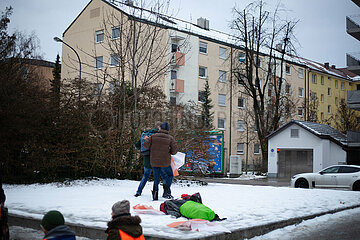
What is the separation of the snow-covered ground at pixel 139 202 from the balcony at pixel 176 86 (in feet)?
103

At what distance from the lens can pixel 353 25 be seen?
3925cm

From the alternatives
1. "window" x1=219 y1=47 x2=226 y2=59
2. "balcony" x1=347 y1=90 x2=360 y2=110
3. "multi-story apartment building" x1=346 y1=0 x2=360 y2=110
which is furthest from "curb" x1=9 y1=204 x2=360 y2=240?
"window" x1=219 y1=47 x2=226 y2=59

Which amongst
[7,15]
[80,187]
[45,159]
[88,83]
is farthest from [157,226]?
[7,15]

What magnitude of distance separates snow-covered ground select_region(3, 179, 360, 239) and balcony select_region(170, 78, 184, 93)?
31425 millimetres

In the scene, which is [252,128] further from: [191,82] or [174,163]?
[174,163]

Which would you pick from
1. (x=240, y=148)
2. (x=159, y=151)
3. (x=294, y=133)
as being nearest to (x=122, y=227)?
(x=159, y=151)

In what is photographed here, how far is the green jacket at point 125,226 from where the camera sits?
454 cm

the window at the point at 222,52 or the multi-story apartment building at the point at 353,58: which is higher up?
the window at the point at 222,52

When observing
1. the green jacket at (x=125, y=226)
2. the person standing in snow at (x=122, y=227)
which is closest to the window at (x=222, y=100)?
the person standing in snow at (x=122, y=227)

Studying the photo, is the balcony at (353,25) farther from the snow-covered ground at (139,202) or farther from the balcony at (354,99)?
the snow-covered ground at (139,202)

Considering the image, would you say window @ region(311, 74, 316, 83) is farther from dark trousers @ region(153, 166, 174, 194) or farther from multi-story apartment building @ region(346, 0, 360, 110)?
dark trousers @ region(153, 166, 174, 194)

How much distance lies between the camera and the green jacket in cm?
454

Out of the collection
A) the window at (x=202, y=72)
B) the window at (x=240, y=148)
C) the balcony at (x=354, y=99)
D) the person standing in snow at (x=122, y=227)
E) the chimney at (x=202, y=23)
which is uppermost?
the chimney at (x=202, y=23)

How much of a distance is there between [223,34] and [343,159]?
28.3 metres
